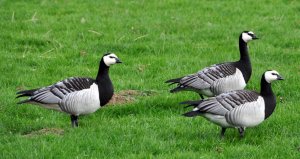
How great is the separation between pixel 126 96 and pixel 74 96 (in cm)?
222

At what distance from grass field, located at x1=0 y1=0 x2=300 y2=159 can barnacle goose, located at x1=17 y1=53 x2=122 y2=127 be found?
0.35 m

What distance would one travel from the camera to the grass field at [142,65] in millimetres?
10242

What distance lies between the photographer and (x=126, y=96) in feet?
43.3

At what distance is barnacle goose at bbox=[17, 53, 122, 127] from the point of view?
1113cm

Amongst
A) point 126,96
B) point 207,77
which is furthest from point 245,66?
point 126,96

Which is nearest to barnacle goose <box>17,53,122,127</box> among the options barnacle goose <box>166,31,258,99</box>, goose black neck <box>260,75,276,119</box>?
barnacle goose <box>166,31,258,99</box>

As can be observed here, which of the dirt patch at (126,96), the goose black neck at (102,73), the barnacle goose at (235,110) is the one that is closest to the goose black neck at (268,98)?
the barnacle goose at (235,110)

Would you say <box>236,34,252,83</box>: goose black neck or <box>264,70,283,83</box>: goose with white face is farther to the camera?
<box>236,34,252,83</box>: goose black neck

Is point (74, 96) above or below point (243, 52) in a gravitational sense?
below

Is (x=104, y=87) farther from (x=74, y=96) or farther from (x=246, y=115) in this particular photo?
(x=246, y=115)

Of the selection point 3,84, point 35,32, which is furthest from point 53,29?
point 3,84

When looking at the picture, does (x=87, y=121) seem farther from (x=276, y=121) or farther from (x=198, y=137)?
(x=276, y=121)

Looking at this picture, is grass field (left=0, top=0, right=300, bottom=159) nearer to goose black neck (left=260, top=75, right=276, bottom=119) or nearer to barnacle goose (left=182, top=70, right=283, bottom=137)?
barnacle goose (left=182, top=70, right=283, bottom=137)

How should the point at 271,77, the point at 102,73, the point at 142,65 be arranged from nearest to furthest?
the point at 271,77 < the point at 102,73 < the point at 142,65
